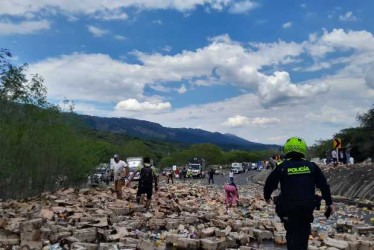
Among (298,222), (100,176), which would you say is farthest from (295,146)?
(100,176)

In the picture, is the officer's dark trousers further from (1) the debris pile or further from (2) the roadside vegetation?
(2) the roadside vegetation

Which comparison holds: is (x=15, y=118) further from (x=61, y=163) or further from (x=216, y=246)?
(x=216, y=246)

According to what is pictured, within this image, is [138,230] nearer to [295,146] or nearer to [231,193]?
[295,146]

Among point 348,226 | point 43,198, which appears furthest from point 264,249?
point 43,198

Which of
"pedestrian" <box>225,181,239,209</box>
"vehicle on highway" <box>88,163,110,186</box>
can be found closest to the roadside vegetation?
"vehicle on highway" <box>88,163,110,186</box>

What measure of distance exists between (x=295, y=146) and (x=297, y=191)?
60 cm

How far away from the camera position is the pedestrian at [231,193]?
722 inches

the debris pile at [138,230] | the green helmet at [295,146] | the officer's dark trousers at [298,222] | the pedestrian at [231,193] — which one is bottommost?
the debris pile at [138,230]

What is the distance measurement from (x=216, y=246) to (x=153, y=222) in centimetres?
347

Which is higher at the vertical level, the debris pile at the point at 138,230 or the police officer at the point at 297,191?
the police officer at the point at 297,191

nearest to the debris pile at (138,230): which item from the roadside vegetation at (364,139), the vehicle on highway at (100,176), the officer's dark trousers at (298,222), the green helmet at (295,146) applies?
the officer's dark trousers at (298,222)

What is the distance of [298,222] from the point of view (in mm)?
5605

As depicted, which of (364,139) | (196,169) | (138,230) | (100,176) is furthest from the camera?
(196,169)

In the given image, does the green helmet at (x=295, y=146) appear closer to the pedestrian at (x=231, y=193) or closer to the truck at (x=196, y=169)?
the pedestrian at (x=231, y=193)
